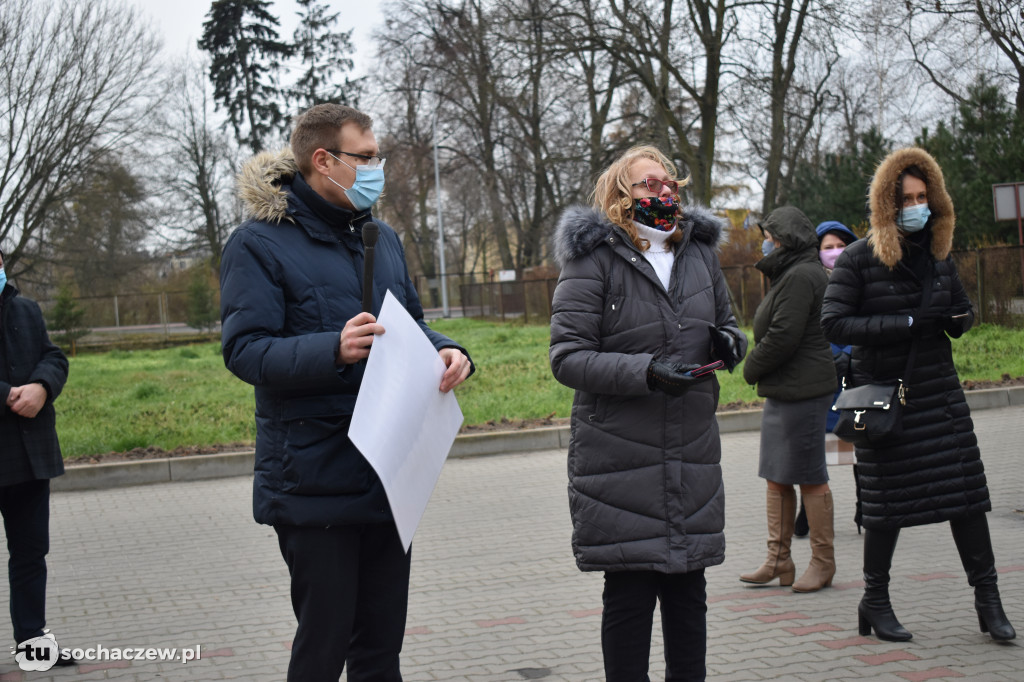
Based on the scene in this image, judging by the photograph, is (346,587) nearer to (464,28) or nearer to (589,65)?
(589,65)

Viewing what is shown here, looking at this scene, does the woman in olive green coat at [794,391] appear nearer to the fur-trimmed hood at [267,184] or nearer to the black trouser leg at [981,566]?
the black trouser leg at [981,566]

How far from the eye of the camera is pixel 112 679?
4.55m

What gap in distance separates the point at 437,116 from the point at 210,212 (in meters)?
14.3

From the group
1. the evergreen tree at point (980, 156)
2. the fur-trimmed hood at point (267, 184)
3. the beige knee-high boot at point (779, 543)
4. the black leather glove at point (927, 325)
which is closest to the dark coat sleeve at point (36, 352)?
the fur-trimmed hood at point (267, 184)

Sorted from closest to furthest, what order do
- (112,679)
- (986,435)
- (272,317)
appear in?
(272,317) < (112,679) < (986,435)

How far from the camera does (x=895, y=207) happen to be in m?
4.66

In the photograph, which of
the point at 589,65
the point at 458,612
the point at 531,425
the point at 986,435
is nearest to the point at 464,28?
the point at 589,65

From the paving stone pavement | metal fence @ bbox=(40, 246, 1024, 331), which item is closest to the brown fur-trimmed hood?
the paving stone pavement

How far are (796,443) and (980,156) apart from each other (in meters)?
20.8

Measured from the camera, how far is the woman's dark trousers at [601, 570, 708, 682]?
3375mm

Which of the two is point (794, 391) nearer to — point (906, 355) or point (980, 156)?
point (906, 355)

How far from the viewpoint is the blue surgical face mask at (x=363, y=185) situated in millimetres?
3160

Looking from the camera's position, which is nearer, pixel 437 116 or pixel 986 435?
pixel 986 435

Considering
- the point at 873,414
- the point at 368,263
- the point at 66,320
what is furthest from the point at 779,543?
the point at 66,320
